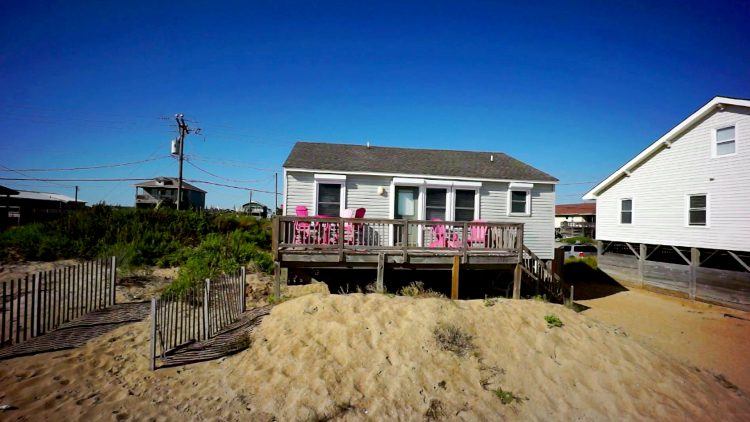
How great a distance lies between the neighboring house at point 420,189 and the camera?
12141 millimetres

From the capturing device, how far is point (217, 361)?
6215 millimetres

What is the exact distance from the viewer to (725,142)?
13695 millimetres

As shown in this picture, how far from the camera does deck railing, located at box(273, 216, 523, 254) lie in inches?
354

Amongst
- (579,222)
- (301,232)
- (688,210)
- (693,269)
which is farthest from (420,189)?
(579,222)

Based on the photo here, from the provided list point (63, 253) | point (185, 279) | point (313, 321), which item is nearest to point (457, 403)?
point (313, 321)

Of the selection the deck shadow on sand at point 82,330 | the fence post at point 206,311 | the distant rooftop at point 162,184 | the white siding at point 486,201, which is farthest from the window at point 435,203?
the distant rooftop at point 162,184

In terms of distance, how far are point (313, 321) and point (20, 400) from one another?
15.5ft

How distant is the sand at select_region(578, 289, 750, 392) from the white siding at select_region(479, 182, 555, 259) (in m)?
2.99

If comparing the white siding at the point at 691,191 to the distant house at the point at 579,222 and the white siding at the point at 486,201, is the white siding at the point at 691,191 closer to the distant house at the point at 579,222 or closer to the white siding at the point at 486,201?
the white siding at the point at 486,201

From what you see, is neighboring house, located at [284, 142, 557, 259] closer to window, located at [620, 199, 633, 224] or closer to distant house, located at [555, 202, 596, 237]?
window, located at [620, 199, 633, 224]

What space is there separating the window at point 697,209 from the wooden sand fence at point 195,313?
1902 centimetres

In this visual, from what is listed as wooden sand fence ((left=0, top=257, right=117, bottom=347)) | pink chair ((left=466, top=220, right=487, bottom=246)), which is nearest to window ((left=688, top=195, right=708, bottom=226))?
pink chair ((left=466, top=220, right=487, bottom=246))

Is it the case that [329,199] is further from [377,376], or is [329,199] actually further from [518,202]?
[518,202]

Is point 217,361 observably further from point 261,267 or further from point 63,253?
point 63,253
